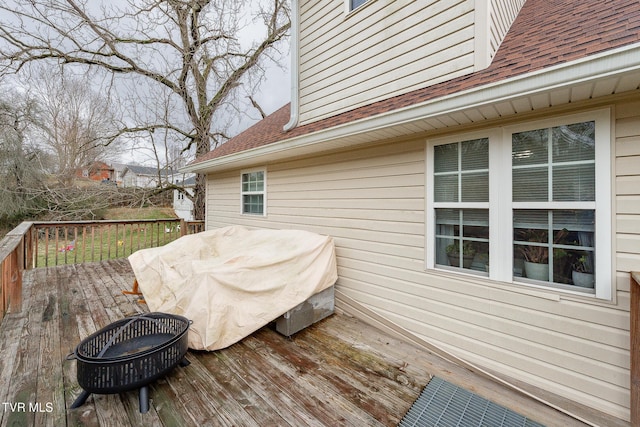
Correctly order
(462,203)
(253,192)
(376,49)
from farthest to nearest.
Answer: (253,192)
(376,49)
(462,203)

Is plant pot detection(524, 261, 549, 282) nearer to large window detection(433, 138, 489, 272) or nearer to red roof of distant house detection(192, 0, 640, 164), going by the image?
large window detection(433, 138, 489, 272)

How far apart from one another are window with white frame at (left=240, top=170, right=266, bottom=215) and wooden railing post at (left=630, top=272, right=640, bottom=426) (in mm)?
4609

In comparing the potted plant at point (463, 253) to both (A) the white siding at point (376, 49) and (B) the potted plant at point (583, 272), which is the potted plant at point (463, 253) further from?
(A) the white siding at point (376, 49)

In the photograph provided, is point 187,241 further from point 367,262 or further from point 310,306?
point 367,262

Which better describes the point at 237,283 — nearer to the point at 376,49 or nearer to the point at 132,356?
the point at 132,356

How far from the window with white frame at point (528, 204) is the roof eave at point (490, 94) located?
0.46 m

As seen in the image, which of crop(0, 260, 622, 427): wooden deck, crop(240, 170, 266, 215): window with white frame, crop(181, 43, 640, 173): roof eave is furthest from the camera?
crop(240, 170, 266, 215): window with white frame

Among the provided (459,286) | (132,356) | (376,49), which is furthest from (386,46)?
(132,356)

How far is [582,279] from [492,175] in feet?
3.35

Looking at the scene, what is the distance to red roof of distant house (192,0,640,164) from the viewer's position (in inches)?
73.4

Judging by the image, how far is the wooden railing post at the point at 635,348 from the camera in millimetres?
1777

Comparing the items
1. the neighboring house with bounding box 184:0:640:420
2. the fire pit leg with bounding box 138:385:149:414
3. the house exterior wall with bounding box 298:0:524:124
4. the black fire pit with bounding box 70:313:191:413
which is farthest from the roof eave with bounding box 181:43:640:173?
the fire pit leg with bounding box 138:385:149:414

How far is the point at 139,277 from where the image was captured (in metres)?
3.14

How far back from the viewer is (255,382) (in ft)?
7.45
